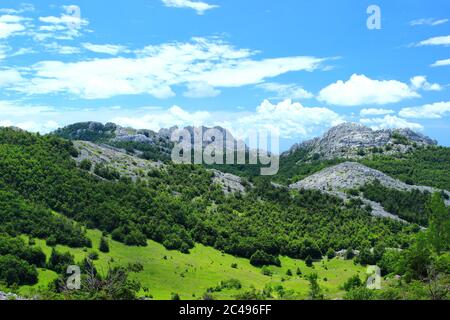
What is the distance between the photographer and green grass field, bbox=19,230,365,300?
92.6m

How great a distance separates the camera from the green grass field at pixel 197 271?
9262 centimetres

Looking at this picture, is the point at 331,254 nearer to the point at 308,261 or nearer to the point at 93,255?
the point at 308,261

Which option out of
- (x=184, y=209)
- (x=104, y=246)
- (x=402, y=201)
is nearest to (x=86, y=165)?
→ (x=184, y=209)

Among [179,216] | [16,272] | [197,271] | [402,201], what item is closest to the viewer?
[16,272]

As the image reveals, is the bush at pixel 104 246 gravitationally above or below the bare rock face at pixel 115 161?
below

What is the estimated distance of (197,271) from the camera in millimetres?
109188

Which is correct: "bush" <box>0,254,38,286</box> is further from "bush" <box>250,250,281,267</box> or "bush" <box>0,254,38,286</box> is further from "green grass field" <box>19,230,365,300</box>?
"bush" <box>250,250,281,267</box>

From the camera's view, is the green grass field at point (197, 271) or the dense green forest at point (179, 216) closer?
the green grass field at point (197, 271)
